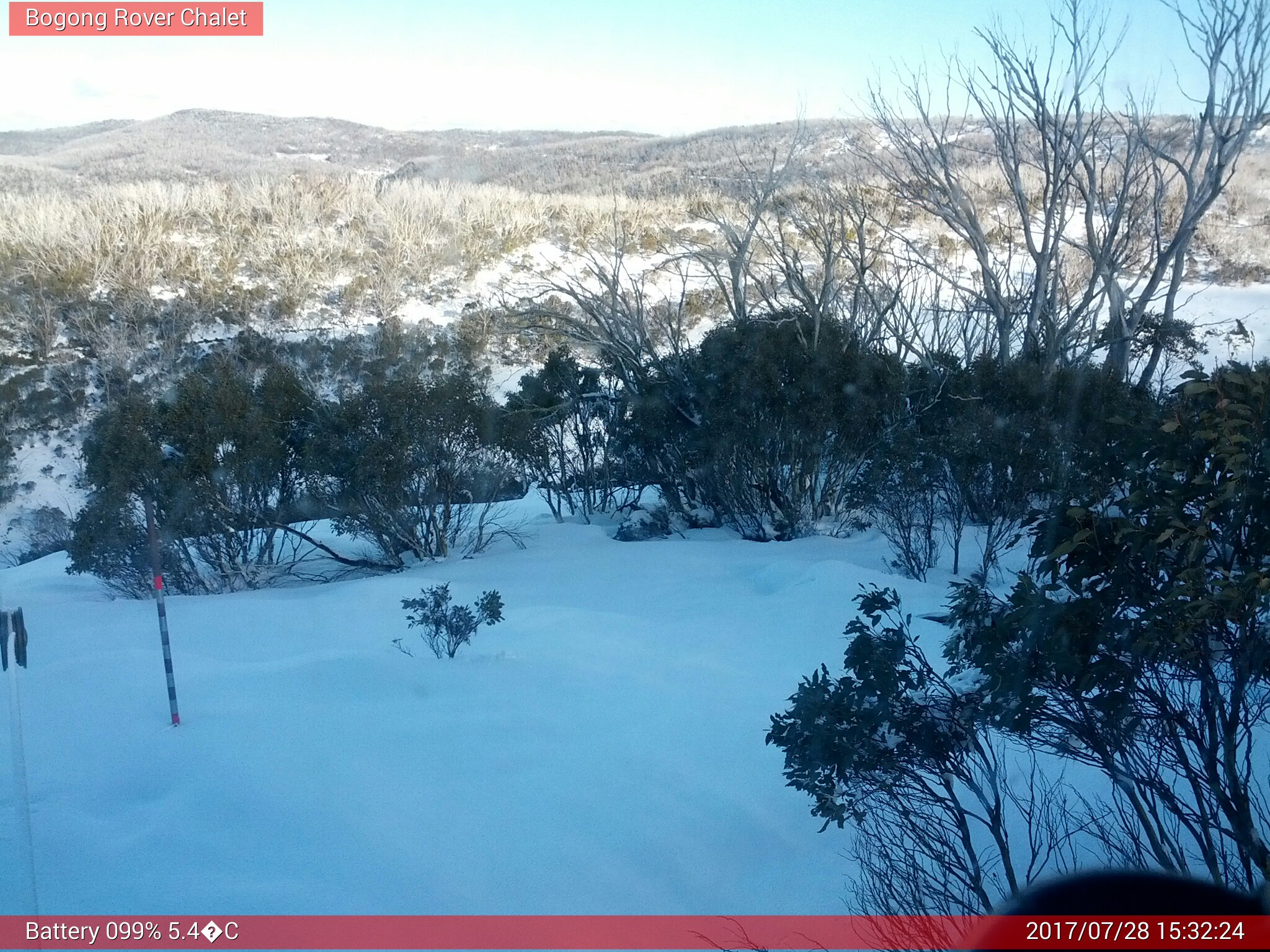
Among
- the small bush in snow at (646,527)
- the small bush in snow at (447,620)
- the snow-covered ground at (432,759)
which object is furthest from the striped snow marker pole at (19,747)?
the small bush in snow at (646,527)

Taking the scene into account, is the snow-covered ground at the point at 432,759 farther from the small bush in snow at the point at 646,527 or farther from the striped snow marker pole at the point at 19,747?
the small bush in snow at the point at 646,527

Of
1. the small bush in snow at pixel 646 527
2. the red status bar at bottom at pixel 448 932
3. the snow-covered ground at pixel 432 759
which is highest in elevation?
the red status bar at bottom at pixel 448 932

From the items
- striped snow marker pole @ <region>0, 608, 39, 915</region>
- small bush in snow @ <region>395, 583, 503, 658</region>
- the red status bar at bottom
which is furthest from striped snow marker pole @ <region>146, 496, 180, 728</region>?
the red status bar at bottom

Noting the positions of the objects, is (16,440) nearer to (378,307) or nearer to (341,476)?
(378,307)

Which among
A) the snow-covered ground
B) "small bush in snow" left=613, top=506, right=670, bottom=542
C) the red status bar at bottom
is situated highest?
the red status bar at bottom

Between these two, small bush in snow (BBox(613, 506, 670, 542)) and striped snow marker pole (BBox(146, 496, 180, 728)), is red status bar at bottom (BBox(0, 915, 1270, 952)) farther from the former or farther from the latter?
small bush in snow (BBox(613, 506, 670, 542))

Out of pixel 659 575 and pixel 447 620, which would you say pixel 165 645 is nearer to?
pixel 447 620

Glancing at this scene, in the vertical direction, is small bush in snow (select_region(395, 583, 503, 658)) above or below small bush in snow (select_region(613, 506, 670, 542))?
above
